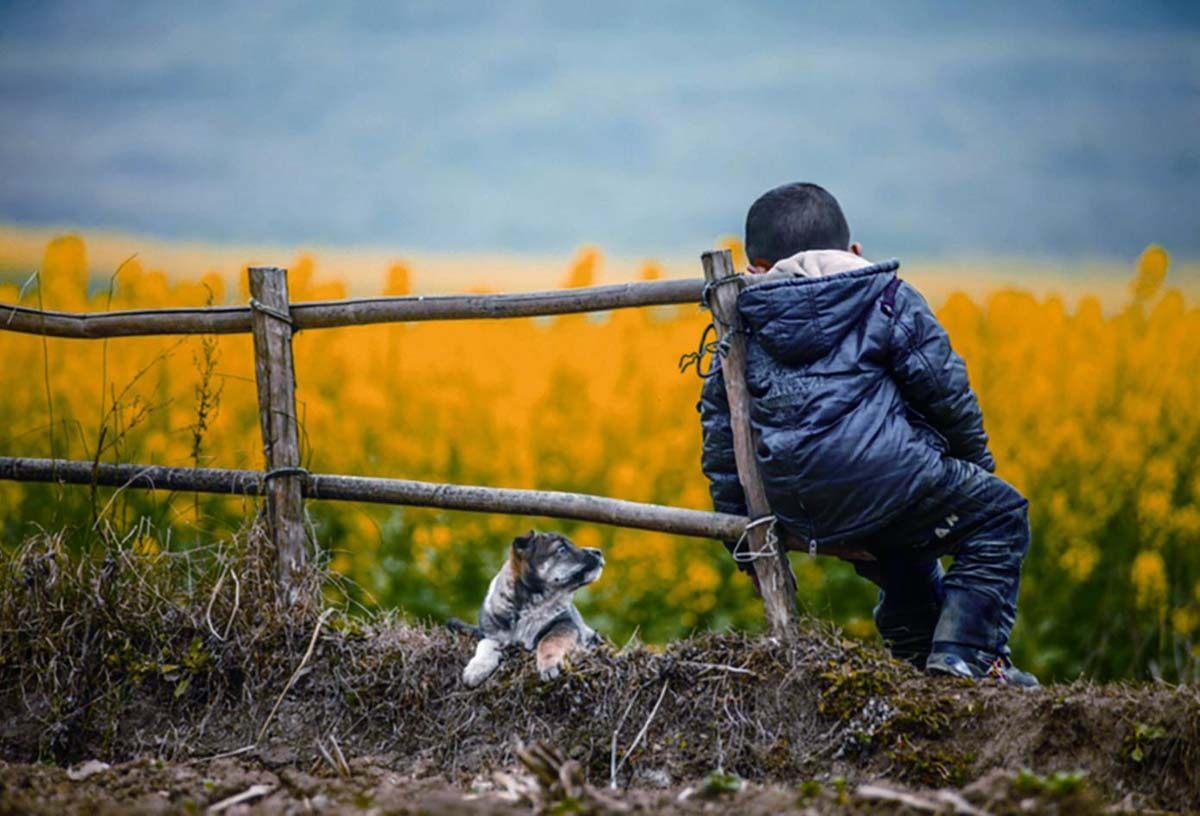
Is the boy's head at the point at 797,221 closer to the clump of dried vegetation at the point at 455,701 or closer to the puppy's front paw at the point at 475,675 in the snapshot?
the clump of dried vegetation at the point at 455,701

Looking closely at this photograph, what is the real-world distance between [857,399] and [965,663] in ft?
2.58

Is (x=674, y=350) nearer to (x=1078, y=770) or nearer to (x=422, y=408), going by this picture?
(x=422, y=408)

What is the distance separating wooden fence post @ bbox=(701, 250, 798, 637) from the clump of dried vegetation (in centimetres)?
15

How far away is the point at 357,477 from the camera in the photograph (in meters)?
4.33

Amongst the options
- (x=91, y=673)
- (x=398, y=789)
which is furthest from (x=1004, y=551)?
(x=91, y=673)

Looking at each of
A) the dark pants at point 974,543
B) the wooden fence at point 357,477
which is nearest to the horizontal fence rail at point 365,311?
the wooden fence at point 357,477

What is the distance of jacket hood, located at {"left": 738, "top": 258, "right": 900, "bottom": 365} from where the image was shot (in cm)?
352

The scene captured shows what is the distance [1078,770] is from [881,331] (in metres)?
1.21

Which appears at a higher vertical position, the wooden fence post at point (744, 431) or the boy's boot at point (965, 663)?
the wooden fence post at point (744, 431)

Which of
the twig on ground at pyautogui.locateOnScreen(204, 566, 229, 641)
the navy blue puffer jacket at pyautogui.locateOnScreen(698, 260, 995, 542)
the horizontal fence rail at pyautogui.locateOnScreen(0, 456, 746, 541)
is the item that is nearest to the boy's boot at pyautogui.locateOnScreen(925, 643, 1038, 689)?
the navy blue puffer jacket at pyautogui.locateOnScreen(698, 260, 995, 542)

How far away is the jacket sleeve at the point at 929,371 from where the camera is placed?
353cm

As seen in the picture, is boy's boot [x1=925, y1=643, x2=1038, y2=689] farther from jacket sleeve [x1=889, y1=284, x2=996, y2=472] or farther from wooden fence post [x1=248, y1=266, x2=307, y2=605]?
wooden fence post [x1=248, y1=266, x2=307, y2=605]

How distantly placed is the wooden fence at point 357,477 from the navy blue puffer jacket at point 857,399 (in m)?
0.17

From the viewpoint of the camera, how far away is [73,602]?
4.09 metres
